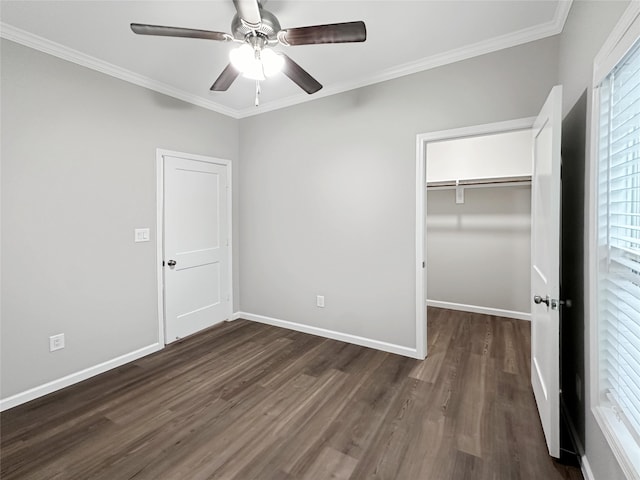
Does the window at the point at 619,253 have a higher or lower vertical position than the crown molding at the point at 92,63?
lower

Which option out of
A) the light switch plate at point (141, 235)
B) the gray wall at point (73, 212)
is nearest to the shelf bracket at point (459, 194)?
the gray wall at point (73, 212)

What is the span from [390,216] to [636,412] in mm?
2142

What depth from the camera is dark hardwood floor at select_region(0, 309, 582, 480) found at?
168 cm

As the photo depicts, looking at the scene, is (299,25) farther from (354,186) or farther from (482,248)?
(482,248)

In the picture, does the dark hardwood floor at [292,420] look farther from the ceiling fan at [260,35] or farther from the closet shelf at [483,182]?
the ceiling fan at [260,35]

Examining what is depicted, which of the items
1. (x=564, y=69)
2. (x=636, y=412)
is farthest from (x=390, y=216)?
(x=636, y=412)

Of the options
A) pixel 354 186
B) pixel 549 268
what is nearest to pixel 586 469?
pixel 549 268

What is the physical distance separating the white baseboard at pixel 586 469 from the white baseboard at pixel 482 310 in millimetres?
2481

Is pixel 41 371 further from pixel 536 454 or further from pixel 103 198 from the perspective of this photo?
pixel 536 454

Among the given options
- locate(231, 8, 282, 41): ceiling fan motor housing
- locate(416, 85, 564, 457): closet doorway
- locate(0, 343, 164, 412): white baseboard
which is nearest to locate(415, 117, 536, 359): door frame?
locate(416, 85, 564, 457): closet doorway

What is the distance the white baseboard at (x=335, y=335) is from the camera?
299cm

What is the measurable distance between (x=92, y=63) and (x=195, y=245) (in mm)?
1900

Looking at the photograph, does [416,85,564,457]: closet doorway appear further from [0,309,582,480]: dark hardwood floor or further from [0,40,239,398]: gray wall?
[0,40,239,398]: gray wall

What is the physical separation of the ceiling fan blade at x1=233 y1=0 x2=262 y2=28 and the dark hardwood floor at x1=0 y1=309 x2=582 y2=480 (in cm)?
244
